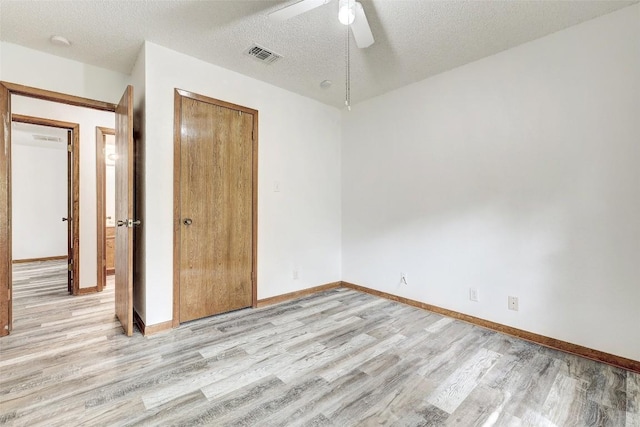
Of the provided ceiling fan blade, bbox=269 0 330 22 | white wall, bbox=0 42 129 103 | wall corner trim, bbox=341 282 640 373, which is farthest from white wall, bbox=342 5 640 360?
white wall, bbox=0 42 129 103

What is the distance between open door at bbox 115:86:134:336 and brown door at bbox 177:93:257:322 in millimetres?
391

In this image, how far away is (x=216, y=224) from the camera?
287 cm

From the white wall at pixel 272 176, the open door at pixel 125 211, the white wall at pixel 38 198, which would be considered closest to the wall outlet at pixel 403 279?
the white wall at pixel 272 176

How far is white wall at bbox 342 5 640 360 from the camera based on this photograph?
2010 millimetres

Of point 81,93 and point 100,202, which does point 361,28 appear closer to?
point 81,93

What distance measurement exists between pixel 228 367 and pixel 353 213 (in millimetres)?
2442

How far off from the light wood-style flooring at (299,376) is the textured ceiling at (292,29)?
248 centimetres

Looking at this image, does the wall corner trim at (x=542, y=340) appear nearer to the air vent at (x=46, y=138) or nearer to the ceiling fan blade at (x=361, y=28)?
the ceiling fan blade at (x=361, y=28)

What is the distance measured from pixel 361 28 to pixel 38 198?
7.55 meters

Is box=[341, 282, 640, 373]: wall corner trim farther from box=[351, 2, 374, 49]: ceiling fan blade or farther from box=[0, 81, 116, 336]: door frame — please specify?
box=[0, 81, 116, 336]: door frame

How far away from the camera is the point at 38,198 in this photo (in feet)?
19.8

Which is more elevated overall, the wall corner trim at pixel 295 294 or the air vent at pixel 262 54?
the air vent at pixel 262 54

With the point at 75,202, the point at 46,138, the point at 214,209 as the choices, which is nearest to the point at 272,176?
the point at 214,209

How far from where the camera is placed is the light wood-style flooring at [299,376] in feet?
5.02
